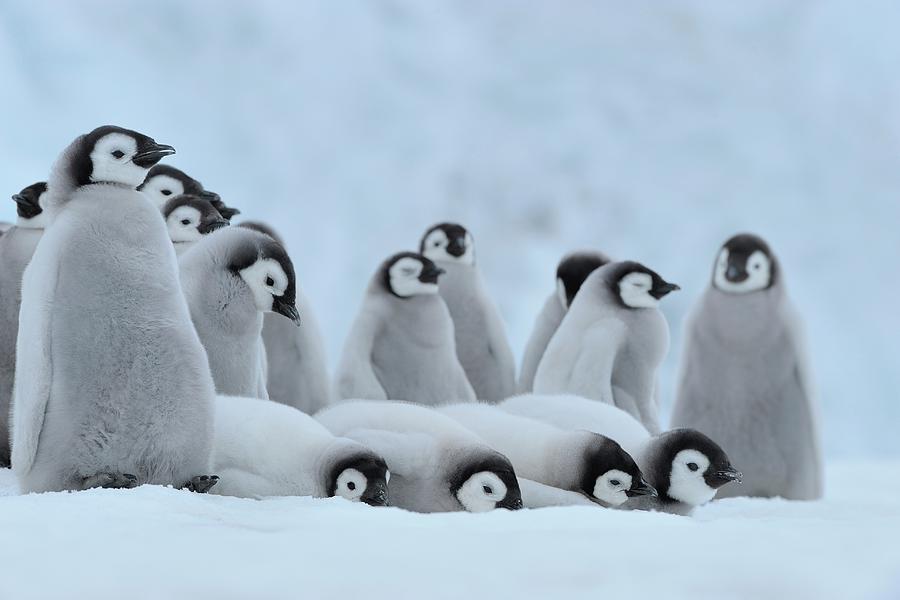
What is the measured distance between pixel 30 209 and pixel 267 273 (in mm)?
826

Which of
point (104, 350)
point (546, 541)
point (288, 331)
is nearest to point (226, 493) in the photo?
point (104, 350)

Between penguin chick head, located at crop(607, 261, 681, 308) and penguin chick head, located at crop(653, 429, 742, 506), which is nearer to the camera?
penguin chick head, located at crop(653, 429, 742, 506)

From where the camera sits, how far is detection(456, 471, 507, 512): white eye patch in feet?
7.75

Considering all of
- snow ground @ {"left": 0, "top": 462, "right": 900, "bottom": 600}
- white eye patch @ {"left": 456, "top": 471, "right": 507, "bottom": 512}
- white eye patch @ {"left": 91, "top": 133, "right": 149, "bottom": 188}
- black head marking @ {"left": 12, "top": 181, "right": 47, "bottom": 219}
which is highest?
white eye patch @ {"left": 91, "top": 133, "right": 149, "bottom": 188}

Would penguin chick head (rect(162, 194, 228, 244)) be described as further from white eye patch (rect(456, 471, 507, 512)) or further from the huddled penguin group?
white eye patch (rect(456, 471, 507, 512))

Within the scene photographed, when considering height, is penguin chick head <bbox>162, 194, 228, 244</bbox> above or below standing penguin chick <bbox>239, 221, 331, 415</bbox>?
above

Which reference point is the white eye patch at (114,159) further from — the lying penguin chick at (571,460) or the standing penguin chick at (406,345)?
the standing penguin chick at (406,345)

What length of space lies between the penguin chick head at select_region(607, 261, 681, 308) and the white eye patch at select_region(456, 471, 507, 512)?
5.88 ft

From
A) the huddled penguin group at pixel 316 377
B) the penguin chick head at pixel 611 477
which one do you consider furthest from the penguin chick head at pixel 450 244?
the penguin chick head at pixel 611 477

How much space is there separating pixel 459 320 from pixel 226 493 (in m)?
2.86

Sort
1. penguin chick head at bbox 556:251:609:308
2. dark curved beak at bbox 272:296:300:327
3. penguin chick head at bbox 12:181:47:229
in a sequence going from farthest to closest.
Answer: penguin chick head at bbox 556:251:609:308, penguin chick head at bbox 12:181:47:229, dark curved beak at bbox 272:296:300:327

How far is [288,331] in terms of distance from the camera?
4180 mm

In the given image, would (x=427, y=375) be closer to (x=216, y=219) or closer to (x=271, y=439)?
(x=216, y=219)

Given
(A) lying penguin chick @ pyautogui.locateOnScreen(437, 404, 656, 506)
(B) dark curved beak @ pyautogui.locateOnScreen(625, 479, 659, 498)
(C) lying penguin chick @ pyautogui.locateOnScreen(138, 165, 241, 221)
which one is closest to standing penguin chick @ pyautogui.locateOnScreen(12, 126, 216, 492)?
(A) lying penguin chick @ pyautogui.locateOnScreen(437, 404, 656, 506)
